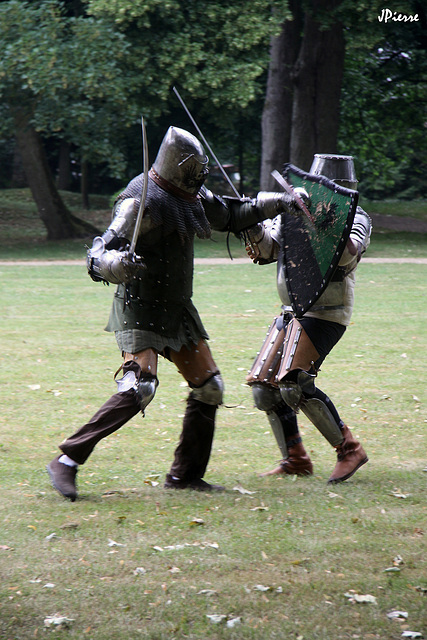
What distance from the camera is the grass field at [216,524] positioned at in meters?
2.92

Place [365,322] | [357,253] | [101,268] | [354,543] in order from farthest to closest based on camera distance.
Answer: [365,322] < [357,253] < [101,268] < [354,543]

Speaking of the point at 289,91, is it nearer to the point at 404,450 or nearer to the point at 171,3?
the point at 171,3

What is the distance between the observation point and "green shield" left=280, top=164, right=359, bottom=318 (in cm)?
387

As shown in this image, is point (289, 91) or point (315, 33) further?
point (289, 91)

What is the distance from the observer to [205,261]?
15984 millimetres

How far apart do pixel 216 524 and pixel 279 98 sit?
52.2 feet

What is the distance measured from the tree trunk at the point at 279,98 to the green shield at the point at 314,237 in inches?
542

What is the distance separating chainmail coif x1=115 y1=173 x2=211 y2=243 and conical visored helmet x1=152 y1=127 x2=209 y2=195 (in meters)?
0.07

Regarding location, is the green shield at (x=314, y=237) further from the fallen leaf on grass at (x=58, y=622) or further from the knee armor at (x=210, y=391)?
the fallen leaf on grass at (x=58, y=622)

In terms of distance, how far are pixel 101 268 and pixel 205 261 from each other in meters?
12.3

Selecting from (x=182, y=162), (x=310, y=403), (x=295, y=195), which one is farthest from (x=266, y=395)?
(x=182, y=162)

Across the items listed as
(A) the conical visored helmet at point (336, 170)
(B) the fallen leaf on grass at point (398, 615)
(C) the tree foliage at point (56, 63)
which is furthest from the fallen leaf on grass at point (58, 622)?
(C) the tree foliage at point (56, 63)

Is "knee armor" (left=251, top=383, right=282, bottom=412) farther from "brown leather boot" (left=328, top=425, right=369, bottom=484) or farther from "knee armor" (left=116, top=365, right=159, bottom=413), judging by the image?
"knee armor" (left=116, top=365, right=159, bottom=413)

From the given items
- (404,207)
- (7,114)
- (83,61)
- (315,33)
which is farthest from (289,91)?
(404,207)
